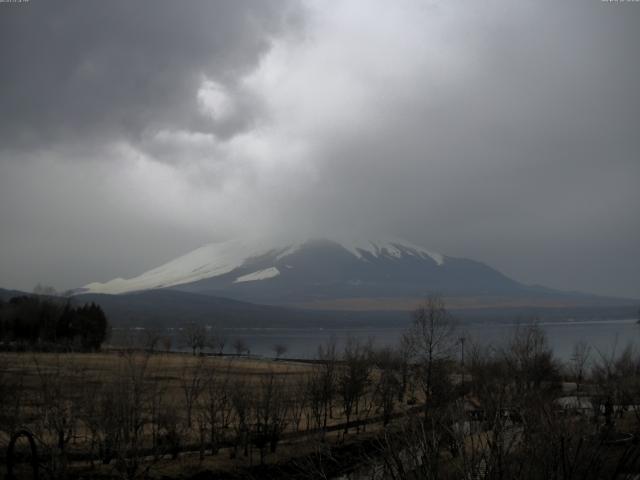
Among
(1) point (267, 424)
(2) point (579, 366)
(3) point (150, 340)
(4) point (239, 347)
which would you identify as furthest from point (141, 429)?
(4) point (239, 347)

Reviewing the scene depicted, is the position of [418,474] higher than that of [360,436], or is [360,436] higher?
[418,474]

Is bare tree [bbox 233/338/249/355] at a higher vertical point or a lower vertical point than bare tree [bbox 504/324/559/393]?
lower

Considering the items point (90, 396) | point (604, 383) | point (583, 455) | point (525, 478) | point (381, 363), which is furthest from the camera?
point (381, 363)

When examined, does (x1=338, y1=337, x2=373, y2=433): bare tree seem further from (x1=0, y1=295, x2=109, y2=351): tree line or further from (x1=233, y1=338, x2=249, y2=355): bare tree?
(x1=233, y1=338, x2=249, y2=355): bare tree

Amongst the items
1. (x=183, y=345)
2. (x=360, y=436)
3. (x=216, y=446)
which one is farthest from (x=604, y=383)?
(x=183, y=345)

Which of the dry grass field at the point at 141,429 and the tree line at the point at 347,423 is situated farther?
the dry grass field at the point at 141,429

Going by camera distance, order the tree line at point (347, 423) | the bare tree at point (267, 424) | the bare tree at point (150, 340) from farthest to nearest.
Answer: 1. the bare tree at point (150, 340)
2. the bare tree at point (267, 424)
3. the tree line at point (347, 423)

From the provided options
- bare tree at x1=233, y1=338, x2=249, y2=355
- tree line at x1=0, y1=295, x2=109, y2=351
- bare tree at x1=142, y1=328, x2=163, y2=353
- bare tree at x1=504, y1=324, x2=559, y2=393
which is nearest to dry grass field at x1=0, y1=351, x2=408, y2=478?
bare tree at x1=504, y1=324, x2=559, y2=393

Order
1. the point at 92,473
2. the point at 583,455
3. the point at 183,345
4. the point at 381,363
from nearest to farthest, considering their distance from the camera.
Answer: the point at 583,455
the point at 92,473
the point at 381,363
the point at 183,345

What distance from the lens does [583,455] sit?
1116cm

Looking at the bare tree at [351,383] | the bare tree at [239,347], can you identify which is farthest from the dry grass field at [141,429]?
the bare tree at [239,347]

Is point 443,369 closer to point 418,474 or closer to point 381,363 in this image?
point 381,363

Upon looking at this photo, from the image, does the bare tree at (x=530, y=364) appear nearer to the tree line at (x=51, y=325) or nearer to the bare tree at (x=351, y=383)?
the bare tree at (x=351, y=383)

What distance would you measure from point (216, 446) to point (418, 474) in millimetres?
22785
